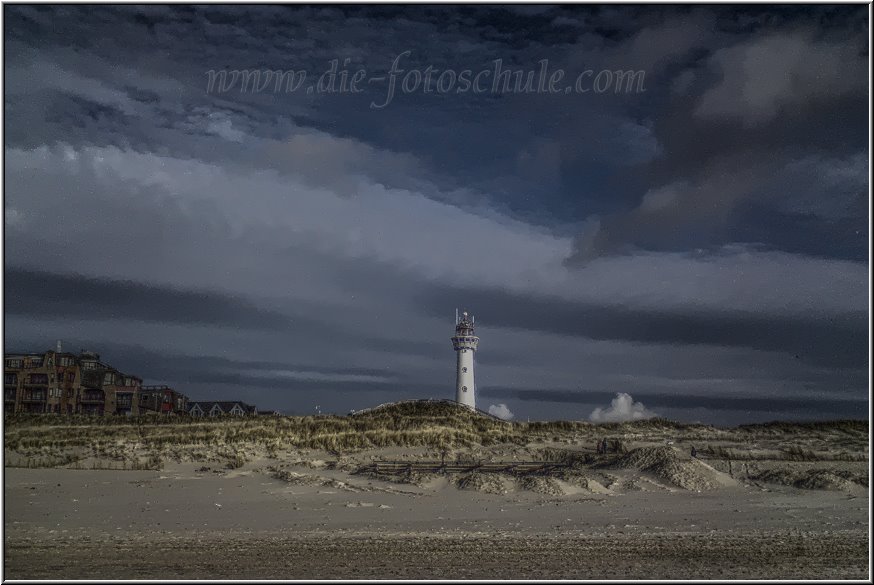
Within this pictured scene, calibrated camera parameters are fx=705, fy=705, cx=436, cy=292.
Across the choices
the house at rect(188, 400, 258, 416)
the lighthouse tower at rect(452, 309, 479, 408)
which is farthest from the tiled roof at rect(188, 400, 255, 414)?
the lighthouse tower at rect(452, 309, 479, 408)

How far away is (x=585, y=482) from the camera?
24.1 metres

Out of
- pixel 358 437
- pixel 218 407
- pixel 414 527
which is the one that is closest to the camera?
pixel 414 527

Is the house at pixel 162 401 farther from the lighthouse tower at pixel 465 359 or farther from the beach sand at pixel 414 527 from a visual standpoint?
the beach sand at pixel 414 527

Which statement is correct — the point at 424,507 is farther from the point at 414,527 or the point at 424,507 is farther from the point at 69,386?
the point at 69,386

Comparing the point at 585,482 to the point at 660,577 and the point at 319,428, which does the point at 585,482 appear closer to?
the point at 660,577

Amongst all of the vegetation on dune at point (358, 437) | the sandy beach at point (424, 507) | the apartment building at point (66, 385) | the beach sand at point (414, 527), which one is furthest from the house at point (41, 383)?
the beach sand at point (414, 527)

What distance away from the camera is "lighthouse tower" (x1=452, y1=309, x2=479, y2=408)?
66.3 metres

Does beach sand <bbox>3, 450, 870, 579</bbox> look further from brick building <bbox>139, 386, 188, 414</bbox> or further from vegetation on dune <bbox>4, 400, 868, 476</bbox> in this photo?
brick building <bbox>139, 386, 188, 414</bbox>

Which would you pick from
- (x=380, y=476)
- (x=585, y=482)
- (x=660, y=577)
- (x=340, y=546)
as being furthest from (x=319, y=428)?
(x=660, y=577)

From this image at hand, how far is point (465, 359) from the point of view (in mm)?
67688

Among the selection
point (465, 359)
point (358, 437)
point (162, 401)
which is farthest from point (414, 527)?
point (162, 401)

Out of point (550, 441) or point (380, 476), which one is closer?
point (380, 476)

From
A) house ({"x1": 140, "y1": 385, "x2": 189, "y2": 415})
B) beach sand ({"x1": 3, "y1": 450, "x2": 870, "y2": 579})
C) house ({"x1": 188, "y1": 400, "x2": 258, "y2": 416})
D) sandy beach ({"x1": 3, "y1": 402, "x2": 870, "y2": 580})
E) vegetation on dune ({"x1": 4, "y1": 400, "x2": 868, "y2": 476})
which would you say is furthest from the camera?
house ({"x1": 188, "y1": 400, "x2": 258, "y2": 416})

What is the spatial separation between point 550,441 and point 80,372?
53.5m
